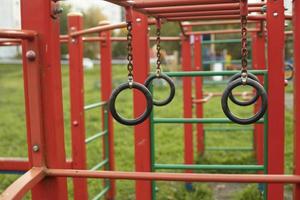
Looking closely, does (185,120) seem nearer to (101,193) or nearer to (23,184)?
(101,193)

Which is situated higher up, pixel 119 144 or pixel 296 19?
pixel 296 19

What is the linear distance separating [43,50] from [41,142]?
30 cm

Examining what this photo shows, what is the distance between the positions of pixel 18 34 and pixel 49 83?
0.66ft

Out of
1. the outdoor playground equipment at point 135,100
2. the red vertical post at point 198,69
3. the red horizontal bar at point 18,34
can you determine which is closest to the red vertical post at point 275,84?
the outdoor playground equipment at point 135,100

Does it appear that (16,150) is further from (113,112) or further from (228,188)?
(113,112)

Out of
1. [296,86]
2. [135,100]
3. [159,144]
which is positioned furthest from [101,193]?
[159,144]

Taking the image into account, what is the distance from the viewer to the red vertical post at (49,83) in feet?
4.71

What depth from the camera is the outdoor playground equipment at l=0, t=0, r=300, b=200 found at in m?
1.43

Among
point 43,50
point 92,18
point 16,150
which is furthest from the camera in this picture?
point 92,18

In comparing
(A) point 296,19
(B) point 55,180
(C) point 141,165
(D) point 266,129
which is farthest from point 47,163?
(D) point 266,129

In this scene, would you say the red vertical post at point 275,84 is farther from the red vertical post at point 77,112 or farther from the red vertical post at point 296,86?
the red vertical post at point 77,112

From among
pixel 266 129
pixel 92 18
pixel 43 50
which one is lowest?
pixel 266 129

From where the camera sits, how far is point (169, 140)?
694 centimetres

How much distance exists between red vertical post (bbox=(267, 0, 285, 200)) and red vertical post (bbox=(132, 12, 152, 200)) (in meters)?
0.70
